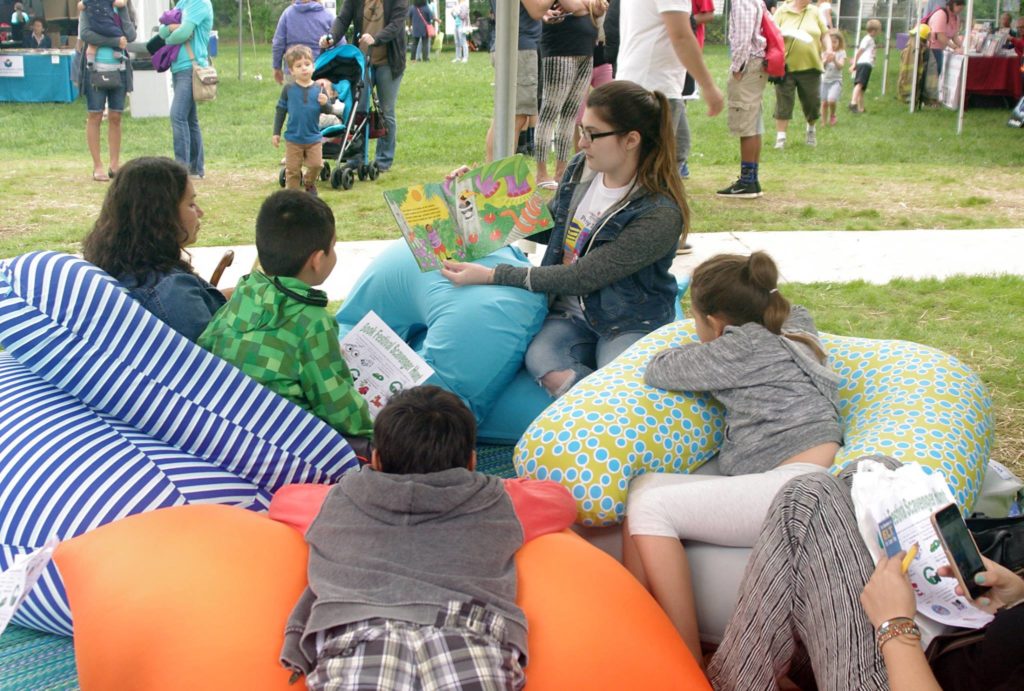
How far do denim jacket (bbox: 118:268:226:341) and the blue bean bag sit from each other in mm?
873

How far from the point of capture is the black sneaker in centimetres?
852

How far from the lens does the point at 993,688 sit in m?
2.00

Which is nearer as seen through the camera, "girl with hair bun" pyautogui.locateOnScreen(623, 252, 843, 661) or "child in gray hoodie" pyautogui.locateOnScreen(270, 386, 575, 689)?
"child in gray hoodie" pyautogui.locateOnScreen(270, 386, 575, 689)

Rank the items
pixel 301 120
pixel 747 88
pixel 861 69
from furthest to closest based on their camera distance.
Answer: pixel 861 69, pixel 747 88, pixel 301 120

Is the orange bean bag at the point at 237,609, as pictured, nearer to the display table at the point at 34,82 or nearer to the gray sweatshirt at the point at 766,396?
the gray sweatshirt at the point at 766,396

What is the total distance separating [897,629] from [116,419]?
2.04 meters

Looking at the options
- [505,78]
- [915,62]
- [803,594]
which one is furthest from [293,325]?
[915,62]

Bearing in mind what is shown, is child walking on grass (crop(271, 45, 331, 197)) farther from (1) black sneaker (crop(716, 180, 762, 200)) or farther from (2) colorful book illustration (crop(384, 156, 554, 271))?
(2) colorful book illustration (crop(384, 156, 554, 271))

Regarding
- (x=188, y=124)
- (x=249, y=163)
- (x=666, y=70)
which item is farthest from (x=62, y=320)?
(x=249, y=163)

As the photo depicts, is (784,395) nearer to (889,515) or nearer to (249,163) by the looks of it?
(889,515)

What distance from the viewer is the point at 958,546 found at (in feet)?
6.65

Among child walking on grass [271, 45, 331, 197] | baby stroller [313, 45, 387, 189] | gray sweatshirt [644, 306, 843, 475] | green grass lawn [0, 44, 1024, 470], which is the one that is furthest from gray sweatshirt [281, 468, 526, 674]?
baby stroller [313, 45, 387, 189]

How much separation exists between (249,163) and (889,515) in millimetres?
8963

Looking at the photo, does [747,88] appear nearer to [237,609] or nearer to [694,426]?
[694,426]
